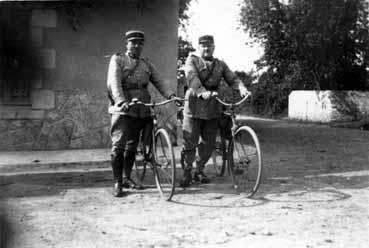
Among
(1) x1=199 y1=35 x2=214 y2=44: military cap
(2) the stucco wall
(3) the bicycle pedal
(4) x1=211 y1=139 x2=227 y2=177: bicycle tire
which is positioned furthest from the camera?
(2) the stucco wall

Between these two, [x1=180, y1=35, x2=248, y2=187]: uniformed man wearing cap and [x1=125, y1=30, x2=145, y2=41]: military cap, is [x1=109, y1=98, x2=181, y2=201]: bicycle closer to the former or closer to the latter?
[x1=180, y1=35, x2=248, y2=187]: uniformed man wearing cap

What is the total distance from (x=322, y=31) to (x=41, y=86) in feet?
48.2

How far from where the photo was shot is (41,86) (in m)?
8.91

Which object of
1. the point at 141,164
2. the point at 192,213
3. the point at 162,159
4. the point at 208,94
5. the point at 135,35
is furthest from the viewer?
the point at 141,164

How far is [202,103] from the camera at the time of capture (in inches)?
236

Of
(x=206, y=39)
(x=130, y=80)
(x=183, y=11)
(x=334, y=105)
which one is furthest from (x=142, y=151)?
(x=334, y=105)

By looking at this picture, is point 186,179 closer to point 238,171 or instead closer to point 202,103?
point 238,171

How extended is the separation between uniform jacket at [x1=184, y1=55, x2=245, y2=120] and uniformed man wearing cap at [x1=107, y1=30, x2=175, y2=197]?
0.30 meters

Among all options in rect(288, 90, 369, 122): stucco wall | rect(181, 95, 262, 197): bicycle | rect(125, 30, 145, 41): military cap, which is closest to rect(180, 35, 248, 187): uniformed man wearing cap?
rect(181, 95, 262, 197): bicycle

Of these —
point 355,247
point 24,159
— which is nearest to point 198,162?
point 355,247

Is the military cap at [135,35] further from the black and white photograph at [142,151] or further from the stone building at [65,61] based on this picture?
the stone building at [65,61]

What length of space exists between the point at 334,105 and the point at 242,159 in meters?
15.6

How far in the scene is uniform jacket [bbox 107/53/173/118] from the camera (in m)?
5.66


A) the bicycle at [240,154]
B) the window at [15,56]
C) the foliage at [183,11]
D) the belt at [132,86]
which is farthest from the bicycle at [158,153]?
the foliage at [183,11]
